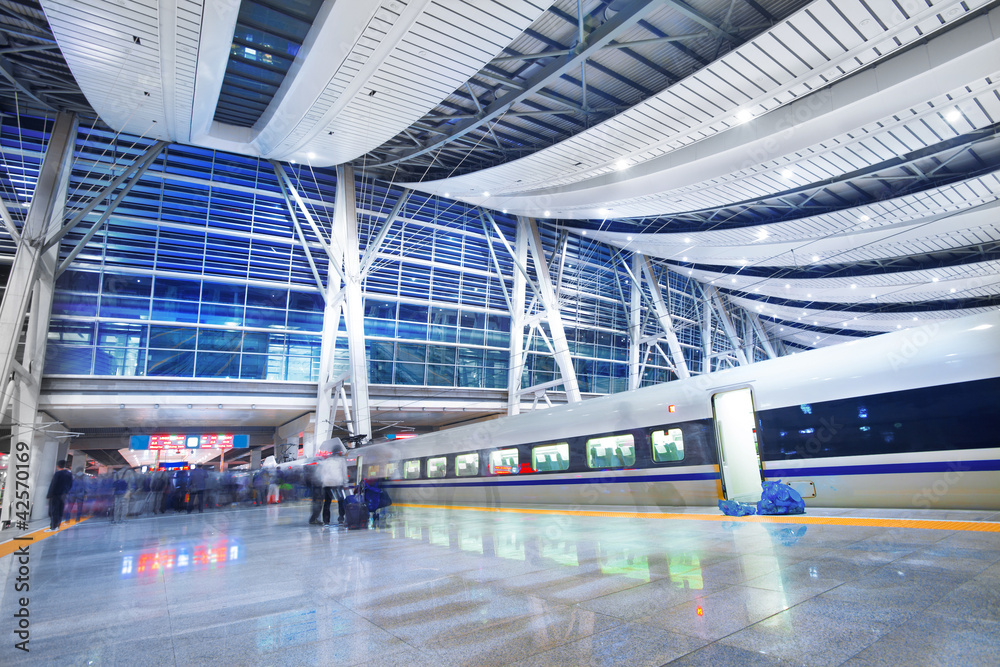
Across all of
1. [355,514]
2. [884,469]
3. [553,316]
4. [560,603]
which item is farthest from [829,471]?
[553,316]

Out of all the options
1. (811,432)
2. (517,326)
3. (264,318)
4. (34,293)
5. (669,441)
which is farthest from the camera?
(517,326)

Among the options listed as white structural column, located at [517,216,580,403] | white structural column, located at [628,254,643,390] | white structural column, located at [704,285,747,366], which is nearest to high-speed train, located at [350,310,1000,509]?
white structural column, located at [517,216,580,403]

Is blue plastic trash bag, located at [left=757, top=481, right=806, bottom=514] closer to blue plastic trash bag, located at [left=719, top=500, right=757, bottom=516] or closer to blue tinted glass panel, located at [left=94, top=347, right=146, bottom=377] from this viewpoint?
blue plastic trash bag, located at [left=719, top=500, right=757, bottom=516]

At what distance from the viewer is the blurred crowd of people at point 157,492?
1791 centimetres

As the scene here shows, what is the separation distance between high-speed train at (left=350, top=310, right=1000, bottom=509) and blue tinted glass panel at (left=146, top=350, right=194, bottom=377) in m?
15.9

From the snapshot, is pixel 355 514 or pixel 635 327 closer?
pixel 355 514

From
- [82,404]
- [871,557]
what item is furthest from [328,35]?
[82,404]

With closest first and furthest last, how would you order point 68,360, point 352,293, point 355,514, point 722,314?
point 355,514
point 68,360
point 352,293
point 722,314

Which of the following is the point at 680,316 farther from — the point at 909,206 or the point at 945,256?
the point at 909,206

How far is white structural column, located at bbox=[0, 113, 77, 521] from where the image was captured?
1708cm

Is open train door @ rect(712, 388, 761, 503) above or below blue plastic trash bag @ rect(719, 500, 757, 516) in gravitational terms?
above

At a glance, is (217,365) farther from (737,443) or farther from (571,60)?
(737,443)

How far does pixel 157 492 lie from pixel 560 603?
2054cm

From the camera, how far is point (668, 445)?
9859mm
